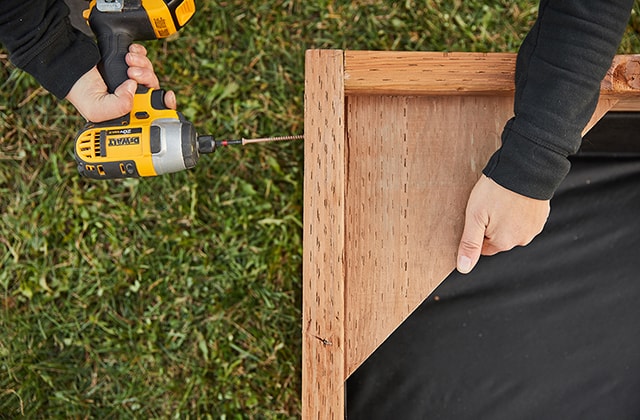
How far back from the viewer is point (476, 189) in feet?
3.43

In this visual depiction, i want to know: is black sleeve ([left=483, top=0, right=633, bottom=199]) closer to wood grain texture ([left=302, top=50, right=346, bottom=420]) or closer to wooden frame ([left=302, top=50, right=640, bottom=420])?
wooden frame ([left=302, top=50, right=640, bottom=420])

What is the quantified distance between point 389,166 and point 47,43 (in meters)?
0.81

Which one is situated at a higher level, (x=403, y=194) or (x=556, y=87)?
(x=556, y=87)

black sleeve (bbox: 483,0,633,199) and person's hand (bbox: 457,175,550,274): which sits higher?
black sleeve (bbox: 483,0,633,199)

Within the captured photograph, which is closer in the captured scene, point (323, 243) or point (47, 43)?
point (323, 243)

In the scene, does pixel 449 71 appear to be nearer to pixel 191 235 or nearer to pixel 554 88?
pixel 554 88

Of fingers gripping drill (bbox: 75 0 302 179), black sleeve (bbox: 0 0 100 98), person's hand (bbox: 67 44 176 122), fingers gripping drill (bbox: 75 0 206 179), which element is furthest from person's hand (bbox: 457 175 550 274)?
black sleeve (bbox: 0 0 100 98)

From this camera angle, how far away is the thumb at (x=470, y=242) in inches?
41.5

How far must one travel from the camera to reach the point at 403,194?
1107 mm

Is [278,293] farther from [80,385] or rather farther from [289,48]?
[289,48]

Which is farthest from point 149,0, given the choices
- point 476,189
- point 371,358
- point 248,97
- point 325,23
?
point 371,358

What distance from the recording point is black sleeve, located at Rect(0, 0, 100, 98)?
1.24 m

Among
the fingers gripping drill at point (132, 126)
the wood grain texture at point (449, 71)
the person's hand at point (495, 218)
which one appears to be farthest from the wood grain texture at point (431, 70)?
the fingers gripping drill at point (132, 126)

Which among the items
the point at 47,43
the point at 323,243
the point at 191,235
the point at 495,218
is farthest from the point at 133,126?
the point at 495,218
